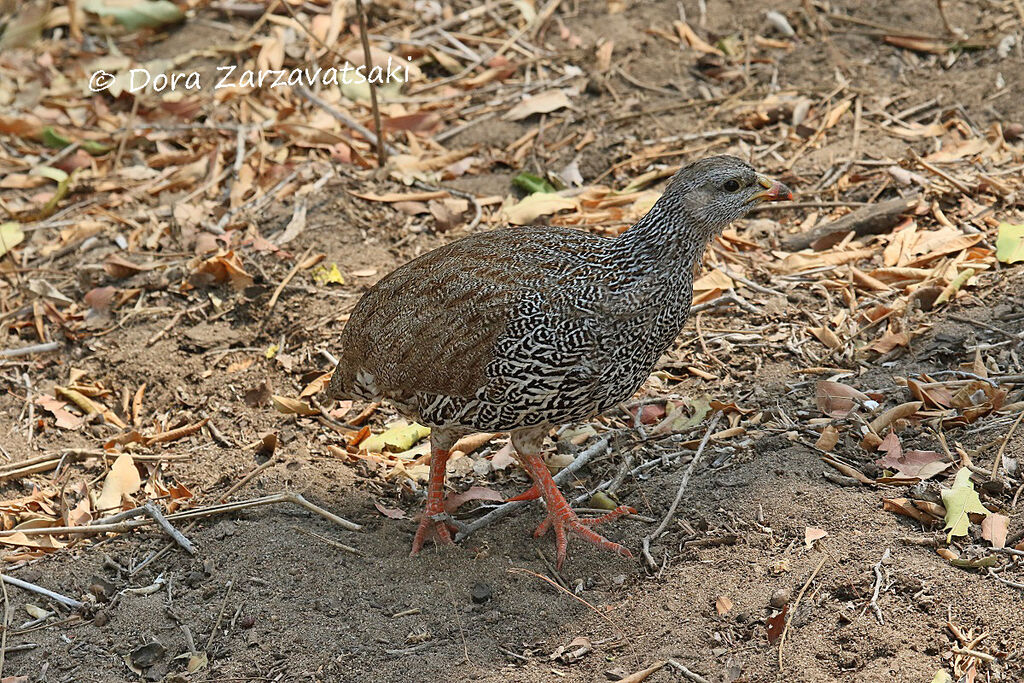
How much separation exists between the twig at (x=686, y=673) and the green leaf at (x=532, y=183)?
12.1ft

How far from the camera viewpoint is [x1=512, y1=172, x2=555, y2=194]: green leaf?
7.09 m

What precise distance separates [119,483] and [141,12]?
4.84m

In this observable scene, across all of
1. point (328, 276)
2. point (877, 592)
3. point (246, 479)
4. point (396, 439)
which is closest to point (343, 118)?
point (328, 276)

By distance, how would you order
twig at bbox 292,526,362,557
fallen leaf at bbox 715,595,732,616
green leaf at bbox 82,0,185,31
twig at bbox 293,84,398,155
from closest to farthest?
fallen leaf at bbox 715,595,732,616, twig at bbox 292,526,362,557, twig at bbox 293,84,398,155, green leaf at bbox 82,0,185,31

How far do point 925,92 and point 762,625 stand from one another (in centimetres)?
453

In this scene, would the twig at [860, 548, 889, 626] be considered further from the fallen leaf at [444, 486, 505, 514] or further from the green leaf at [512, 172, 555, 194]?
the green leaf at [512, 172, 555, 194]

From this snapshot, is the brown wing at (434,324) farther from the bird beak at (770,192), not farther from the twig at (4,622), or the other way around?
the twig at (4,622)

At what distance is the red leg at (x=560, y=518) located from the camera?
15.8 ft

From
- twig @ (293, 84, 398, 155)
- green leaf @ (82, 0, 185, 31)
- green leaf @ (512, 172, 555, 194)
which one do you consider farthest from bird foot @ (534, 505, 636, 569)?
green leaf @ (82, 0, 185, 31)

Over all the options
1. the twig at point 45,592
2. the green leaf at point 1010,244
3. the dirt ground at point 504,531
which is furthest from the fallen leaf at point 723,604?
the twig at point 45,592

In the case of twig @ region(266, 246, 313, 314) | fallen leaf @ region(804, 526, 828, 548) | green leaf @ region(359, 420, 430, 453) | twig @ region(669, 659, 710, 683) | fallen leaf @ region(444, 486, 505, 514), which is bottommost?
green leaf @ region(359, 420, 430, 453)

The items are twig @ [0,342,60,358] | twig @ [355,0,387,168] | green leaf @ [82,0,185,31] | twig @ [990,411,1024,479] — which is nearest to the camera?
twig @ [990,411,1024,479]

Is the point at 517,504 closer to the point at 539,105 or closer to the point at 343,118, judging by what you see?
the point at 539,105

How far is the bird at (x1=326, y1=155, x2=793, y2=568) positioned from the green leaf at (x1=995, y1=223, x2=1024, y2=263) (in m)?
Answer: 1.29
